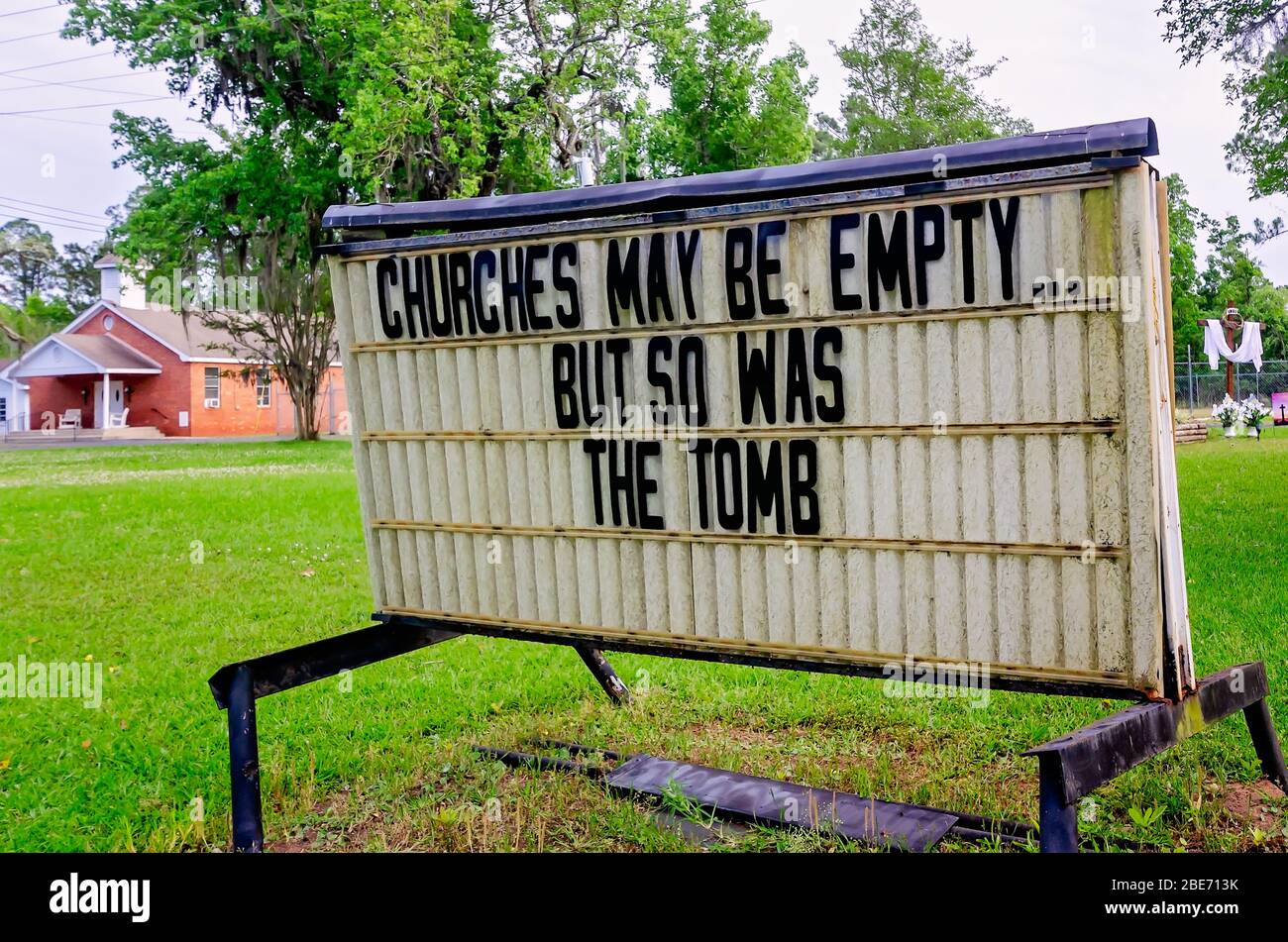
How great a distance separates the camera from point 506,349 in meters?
4.19

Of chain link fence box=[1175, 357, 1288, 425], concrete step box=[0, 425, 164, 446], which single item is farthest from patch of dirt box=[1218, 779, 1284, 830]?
concrete step box=[0, 425, 164, 446]

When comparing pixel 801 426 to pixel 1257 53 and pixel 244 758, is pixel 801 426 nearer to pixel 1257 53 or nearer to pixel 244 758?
pixel 244 758

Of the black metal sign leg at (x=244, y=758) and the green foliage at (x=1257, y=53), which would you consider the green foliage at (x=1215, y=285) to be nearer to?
the green foliage at (x=1257, y=53)

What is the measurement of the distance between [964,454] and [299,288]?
3041 centimetres

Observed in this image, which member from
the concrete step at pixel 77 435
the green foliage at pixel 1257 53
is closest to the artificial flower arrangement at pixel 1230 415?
the green foliage at pixel 1257 53

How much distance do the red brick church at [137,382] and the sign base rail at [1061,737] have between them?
1563 inches

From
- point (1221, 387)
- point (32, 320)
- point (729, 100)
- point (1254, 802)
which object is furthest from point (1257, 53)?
point (32, 320)

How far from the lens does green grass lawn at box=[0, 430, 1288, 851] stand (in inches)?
175

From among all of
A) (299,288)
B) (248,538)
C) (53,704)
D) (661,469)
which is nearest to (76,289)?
(299,288)

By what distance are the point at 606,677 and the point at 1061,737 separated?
10.1ft

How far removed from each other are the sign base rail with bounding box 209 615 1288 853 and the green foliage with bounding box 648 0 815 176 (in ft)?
80.9

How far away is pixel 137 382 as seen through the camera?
146ft

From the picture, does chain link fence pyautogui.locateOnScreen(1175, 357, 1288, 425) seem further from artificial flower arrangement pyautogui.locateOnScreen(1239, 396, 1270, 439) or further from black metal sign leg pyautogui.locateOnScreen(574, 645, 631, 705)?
black metal sign leg pyautogui.locateOnScreen(574, 645, 631, 705)
